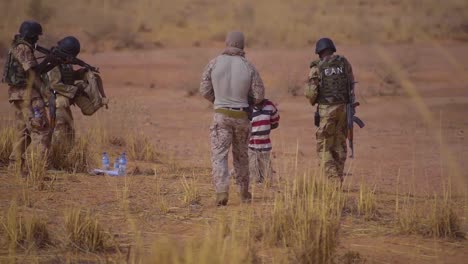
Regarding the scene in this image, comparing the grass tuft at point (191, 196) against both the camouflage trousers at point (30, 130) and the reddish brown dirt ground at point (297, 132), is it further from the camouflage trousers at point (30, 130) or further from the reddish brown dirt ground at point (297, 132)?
the camouflage trousers at point (30, 130)

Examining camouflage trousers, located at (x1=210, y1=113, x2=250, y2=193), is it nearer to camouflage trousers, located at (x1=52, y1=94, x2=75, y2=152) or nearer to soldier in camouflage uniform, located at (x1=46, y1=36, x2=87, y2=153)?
soldier in camouflage uniform, located at (x1=46, y1=36, x2=87, y2=153)

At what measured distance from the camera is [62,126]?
33.7 ft

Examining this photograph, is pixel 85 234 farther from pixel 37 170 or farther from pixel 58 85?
pixel 58 85

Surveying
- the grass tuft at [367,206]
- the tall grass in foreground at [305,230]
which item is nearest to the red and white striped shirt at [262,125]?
the grass tuft at [367,206]

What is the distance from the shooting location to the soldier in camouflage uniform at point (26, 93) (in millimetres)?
9203

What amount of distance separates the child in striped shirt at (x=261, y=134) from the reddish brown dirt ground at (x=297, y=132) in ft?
1.67

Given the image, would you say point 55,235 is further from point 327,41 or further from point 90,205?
point 327,41

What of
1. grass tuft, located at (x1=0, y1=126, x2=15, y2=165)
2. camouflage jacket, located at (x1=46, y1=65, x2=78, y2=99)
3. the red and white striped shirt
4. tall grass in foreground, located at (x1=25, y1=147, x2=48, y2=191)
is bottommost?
tall grass in foreground, located at (x1=25, y1=147, x2=48, y2=191)

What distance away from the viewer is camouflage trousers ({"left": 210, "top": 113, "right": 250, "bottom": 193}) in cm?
823

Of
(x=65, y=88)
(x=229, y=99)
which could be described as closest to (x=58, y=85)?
(x=65, y=88)

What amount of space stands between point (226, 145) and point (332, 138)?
176cm

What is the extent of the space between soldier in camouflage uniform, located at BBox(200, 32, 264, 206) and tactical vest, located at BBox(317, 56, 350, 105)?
1242 mm

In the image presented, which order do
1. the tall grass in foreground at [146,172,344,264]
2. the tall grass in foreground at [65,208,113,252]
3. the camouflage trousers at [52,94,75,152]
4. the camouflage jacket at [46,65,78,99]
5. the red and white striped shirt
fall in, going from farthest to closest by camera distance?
the camouflage trousers at [52,94,75,152]
the camouflage jacket at [46,65,78,99]
the red and white striped shirt
the tall grass in foreground at [65,208,113,252]
the tall grass in foreground at [146,172,344,264]

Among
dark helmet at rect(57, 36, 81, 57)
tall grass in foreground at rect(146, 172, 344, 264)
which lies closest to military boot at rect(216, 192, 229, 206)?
tall grass in foreground at rect(146, 172, 344, 264)
